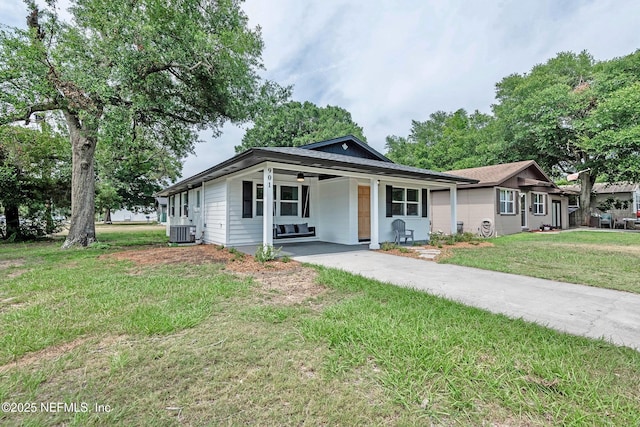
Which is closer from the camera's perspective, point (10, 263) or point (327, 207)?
point (10, 263)

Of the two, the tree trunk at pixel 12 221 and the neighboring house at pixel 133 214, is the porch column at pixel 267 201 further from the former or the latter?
the neighboring house at pixel 133 214

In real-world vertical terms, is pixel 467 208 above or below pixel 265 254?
above

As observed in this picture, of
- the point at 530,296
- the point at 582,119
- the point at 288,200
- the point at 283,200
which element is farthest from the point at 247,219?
the point at 582,119

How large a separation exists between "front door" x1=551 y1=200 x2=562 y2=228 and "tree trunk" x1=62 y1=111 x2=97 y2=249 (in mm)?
25570

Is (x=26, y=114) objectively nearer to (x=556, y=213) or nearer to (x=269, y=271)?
(x=269, y=271)

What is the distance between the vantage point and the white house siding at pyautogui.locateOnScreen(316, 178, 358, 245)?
10094 mm

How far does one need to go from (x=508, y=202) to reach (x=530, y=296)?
42.9ft

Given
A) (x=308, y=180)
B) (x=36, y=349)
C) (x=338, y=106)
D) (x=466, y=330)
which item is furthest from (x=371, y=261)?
(x=338, y=106)

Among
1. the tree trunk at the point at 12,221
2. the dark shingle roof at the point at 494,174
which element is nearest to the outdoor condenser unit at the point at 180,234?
the tree trunk at the point at 12,221

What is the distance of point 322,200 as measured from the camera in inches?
440

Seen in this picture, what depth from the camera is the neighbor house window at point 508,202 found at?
14.6 metres

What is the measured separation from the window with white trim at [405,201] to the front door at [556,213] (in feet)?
44.0

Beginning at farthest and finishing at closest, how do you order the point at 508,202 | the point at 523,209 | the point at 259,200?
1. the point at 523,209
2. the point at 508,202
3. the point at 259,200

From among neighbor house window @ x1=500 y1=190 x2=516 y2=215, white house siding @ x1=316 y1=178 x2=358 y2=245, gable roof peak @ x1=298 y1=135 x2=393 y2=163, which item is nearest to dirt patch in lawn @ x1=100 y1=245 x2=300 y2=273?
white house siding @ x1=316 y1=178 x2=358 y2=245
